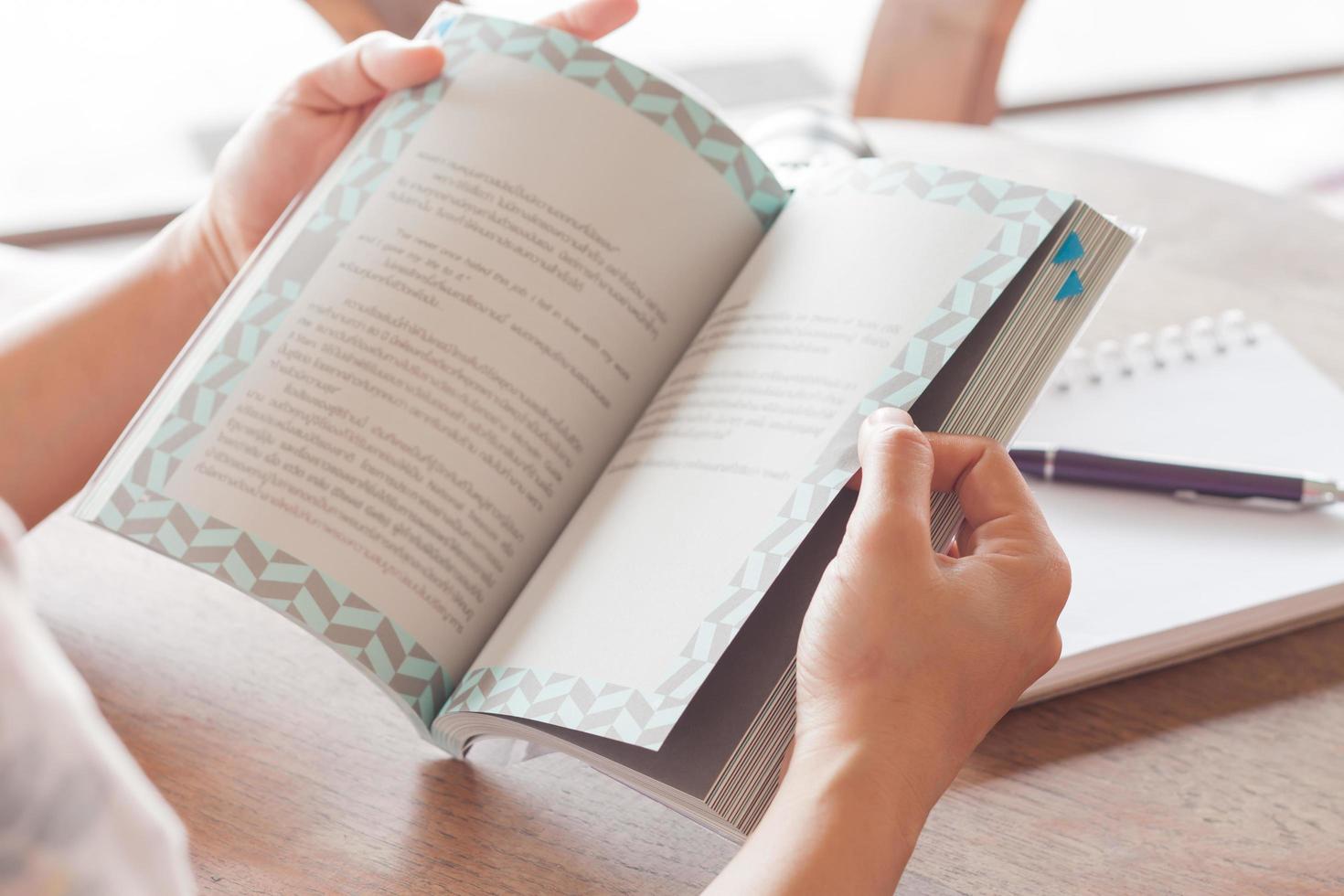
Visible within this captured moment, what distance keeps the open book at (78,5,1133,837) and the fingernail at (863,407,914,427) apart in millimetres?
15

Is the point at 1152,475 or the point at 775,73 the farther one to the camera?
the point at 775,73

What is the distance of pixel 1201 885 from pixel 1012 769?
0.09 m

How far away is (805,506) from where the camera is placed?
460 millimetres

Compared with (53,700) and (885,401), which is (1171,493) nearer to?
(885,401)

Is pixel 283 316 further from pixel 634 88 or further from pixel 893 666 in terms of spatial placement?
pixel 893 666

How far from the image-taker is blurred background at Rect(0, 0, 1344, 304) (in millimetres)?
1776

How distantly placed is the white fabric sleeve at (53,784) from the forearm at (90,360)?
0.47m

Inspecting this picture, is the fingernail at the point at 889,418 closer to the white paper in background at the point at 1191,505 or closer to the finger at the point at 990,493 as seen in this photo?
the finger at the point at 990,493

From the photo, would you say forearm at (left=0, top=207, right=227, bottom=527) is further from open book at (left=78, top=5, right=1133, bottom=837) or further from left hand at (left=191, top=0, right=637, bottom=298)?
open book at (left=78, top=5, right=1133, bottom=837)

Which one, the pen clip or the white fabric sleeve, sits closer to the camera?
the white fabric sleeve

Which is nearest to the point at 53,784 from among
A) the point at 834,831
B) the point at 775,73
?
the point at 834,831

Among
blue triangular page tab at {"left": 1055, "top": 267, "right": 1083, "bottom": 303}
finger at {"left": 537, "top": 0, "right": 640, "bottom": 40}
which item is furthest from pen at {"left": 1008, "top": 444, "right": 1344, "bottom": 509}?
finger at {"left": 537, "top": 0, "right": 640, "bottom": 40}

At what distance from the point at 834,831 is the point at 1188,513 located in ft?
1.12

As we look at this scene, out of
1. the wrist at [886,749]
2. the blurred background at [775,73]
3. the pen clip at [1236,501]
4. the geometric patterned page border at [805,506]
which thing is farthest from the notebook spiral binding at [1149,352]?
the blurred background at [775,73]
